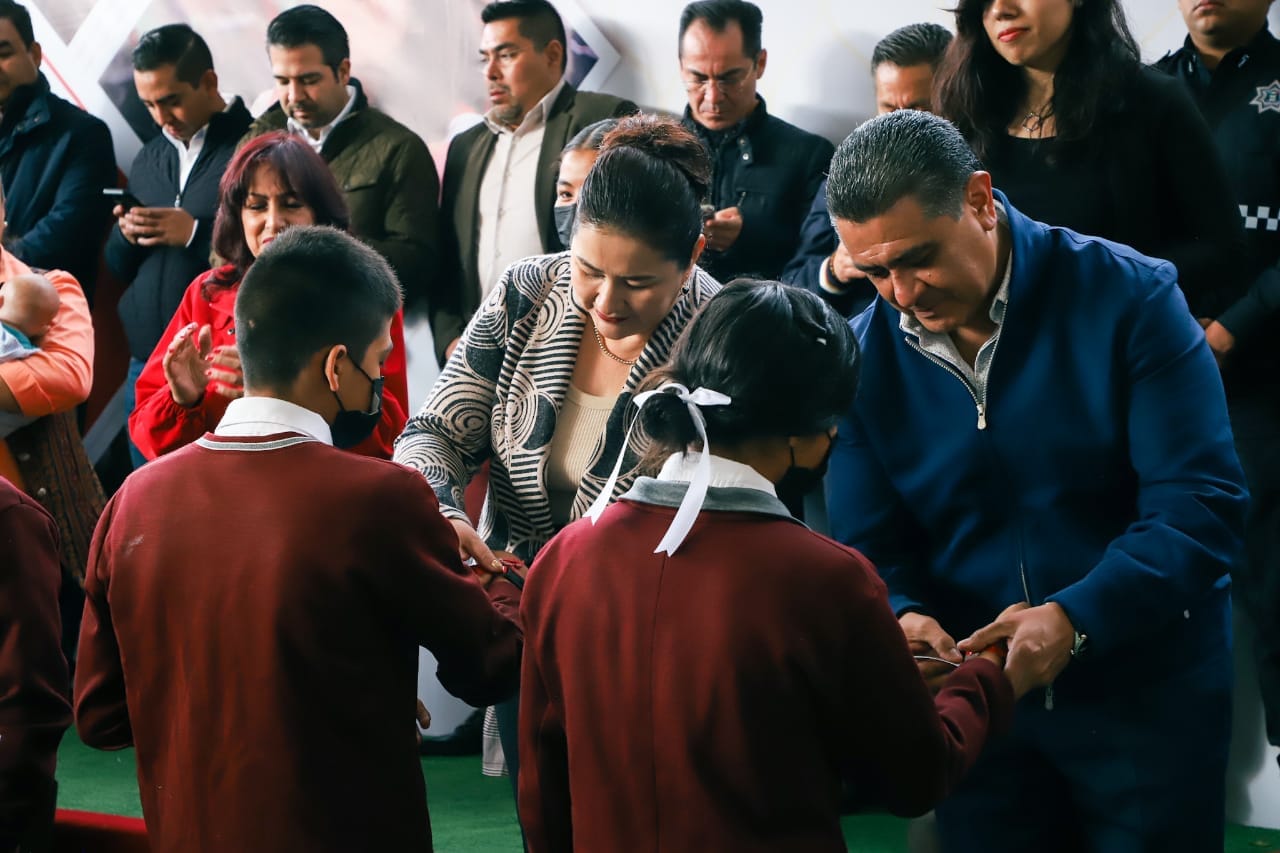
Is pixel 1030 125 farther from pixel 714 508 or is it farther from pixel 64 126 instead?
pixel 64 126

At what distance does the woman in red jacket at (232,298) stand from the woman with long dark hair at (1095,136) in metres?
1.26

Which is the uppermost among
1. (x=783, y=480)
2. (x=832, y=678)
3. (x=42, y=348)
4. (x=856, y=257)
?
(x=856, y=257)

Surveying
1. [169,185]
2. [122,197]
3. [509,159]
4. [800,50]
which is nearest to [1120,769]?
[800,50]

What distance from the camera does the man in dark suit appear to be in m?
4.15

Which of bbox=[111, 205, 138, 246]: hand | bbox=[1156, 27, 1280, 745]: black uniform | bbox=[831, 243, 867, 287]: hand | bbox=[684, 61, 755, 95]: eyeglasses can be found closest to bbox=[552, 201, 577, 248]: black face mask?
bbox=[831, 243, 867, 287]: hand

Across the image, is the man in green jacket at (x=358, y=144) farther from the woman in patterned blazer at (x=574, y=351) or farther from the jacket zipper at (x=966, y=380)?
the jacket zipper at (x=966, y=380)

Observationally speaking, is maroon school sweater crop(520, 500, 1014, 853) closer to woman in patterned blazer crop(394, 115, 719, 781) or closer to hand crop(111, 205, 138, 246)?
woman in patterned blazer crop(394, 115, 719, 781)

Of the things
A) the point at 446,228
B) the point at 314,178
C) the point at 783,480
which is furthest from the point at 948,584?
the point at 446,228

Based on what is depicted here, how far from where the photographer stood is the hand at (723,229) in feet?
11.7

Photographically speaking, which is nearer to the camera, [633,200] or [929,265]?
[929,265]

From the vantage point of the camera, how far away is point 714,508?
159cm

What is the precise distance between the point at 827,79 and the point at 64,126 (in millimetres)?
2568

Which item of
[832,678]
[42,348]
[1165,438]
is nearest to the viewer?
[832,678]

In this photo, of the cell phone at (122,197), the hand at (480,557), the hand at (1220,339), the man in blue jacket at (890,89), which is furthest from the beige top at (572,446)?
the cell phone at (122,197)
